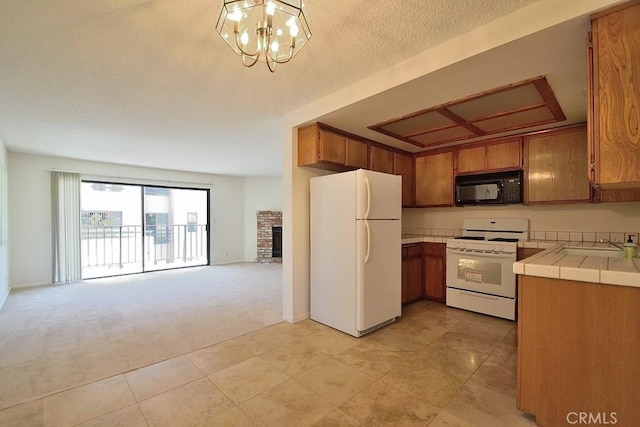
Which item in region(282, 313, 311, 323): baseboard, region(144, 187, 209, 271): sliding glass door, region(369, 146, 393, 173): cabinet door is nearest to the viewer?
region(282, 313, 311, 323): baseboard

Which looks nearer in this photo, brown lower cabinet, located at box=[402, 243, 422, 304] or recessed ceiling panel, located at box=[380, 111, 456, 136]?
recessed ceiling panel, located at box=[380, 111, 456, 136]

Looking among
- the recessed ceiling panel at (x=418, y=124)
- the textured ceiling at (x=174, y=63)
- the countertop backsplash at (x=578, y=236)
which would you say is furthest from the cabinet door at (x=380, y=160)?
the countertop backsplash at (x=578, y=236)

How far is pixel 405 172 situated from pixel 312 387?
3.23m

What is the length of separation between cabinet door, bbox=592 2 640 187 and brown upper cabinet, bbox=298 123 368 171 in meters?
2.14

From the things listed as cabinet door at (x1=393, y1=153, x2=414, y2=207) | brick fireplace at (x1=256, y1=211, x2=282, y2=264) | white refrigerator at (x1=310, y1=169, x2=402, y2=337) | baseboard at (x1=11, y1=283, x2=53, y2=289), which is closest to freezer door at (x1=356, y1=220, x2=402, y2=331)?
white refrigerator at (x1=310, y1=169, x2=402, y2=337)

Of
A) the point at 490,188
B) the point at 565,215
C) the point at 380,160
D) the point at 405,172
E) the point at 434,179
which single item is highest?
the point at 380,160

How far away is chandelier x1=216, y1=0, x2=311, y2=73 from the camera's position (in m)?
1.37

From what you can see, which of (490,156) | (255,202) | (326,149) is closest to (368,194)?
(326,149)

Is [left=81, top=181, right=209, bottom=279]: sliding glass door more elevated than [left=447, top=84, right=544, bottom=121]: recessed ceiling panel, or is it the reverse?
[left=447, top=84, right=544, bottom=121]: recessed ceiling panel

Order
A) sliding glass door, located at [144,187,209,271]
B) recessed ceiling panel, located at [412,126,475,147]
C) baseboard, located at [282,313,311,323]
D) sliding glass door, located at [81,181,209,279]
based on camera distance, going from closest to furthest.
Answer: baseboard, located at [282,313,311,323] < recessed ceiling panel, located at [412,126,475,147] < sliding glass door, located at [81,181,209,279] < sliding glass door, located at [144,187,209,271]

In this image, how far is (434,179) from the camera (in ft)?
13.9

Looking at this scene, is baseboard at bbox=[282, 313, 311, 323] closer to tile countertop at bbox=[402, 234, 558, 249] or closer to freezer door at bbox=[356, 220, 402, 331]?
freezer door at bbox=[356, 220, 402, 331]

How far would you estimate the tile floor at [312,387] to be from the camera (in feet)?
5.54

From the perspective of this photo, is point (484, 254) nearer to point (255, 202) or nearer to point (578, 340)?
point (578, 340)
